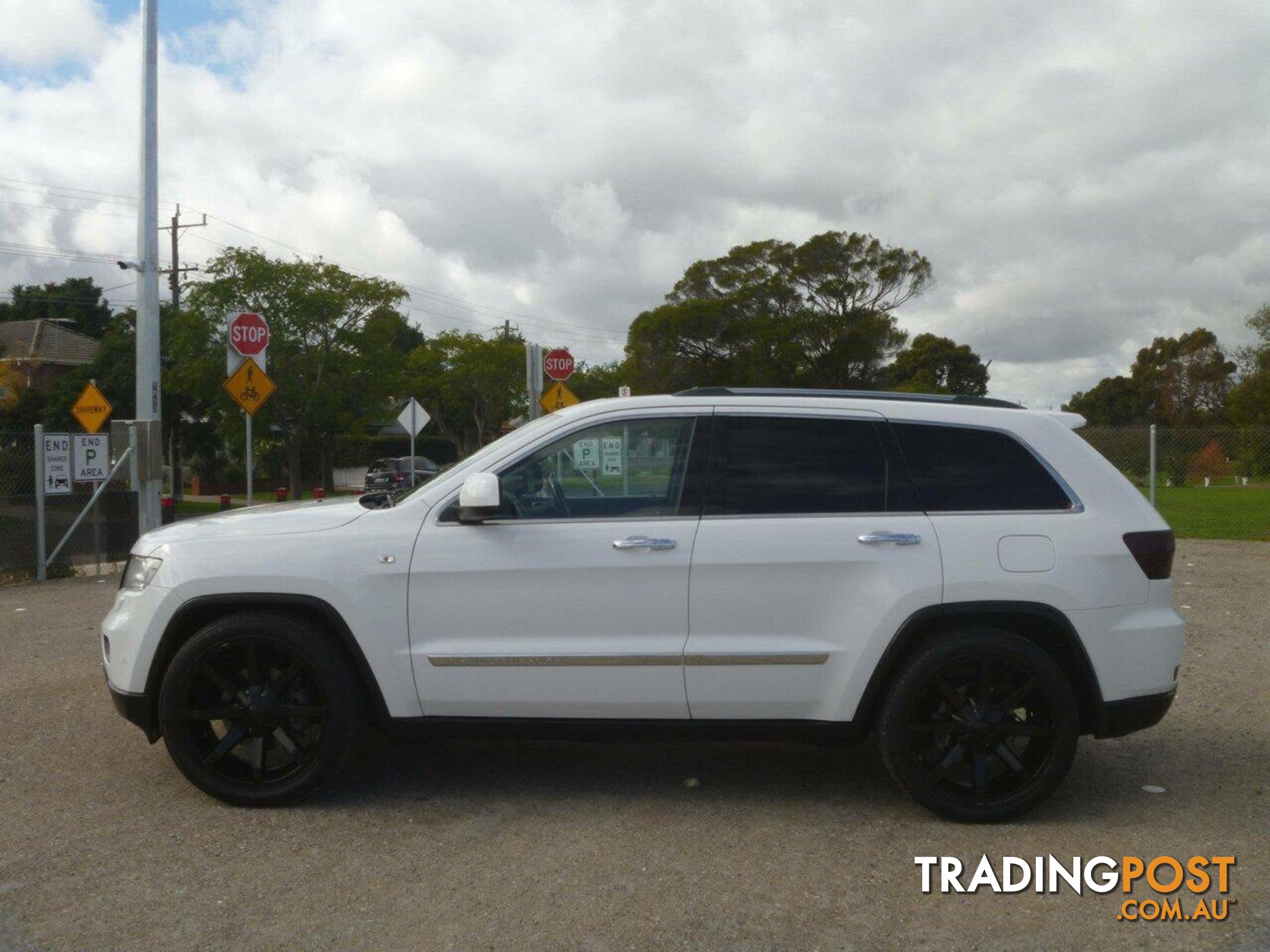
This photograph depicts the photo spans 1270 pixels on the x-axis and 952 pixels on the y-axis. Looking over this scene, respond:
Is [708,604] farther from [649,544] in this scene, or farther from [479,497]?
[479,497]

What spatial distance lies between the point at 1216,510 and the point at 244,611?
2039 cm

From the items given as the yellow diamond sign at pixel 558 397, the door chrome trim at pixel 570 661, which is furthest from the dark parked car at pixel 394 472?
the door chrome trim at pixel 570 661

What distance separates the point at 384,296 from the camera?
44312 mm

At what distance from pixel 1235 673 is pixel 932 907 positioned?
4.68 meters

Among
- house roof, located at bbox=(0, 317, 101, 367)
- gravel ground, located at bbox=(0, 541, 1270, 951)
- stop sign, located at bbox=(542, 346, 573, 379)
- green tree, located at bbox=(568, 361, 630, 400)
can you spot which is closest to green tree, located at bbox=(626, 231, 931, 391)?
green tree, located at bbox=(568, 361, 630, 400)

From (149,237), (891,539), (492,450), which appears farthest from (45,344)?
(891,539)

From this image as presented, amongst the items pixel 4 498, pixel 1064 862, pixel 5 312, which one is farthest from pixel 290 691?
pixel 5 312

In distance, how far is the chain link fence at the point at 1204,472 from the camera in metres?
18.9

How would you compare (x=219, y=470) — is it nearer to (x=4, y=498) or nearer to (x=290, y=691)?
(x=4, y=498)

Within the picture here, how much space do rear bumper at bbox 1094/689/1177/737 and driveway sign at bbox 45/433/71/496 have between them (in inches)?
499

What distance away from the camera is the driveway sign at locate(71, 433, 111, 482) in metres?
14.2

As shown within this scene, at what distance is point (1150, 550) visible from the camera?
4637 millimetres

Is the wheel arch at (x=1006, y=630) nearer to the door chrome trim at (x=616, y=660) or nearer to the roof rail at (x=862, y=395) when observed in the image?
the door chrome trim at (x=616, y=660)

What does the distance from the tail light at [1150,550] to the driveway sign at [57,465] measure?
41.6 feet
